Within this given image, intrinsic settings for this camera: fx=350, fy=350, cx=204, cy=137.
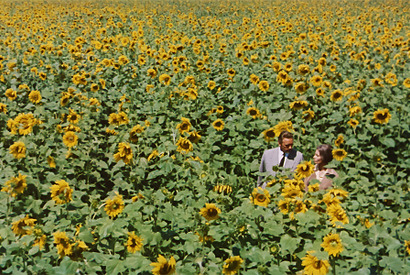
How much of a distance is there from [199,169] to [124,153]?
2.26ft

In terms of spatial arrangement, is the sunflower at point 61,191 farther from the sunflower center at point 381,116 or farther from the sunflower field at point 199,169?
the sunflower center at point 381,116

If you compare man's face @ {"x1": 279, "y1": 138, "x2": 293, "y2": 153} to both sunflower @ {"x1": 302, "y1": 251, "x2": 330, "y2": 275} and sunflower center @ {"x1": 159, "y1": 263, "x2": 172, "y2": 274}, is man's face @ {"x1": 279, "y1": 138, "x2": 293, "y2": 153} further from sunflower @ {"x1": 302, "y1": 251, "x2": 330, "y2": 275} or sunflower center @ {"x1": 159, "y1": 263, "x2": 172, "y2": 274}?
sunflower center @ {"x1": 159, "y1": 263, "x2": 172, "y2": 274}

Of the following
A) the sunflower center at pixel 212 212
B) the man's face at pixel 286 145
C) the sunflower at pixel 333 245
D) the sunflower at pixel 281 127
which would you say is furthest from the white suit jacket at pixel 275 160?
the sunflower at pixel 333 245

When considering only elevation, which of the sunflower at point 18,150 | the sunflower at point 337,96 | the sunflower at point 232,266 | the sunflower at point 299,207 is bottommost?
the sunflower at point 232,266

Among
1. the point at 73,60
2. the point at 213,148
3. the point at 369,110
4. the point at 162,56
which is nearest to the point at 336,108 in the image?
the point at 369,110

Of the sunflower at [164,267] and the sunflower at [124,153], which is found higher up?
the sunflower at [124,153]

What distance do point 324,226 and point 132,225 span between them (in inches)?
58.5

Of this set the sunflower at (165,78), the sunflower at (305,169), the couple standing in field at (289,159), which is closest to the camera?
the sunflower at (305,169)

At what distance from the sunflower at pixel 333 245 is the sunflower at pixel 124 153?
5.69 ft

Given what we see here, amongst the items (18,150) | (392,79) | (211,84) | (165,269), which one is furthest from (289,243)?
(392,79)

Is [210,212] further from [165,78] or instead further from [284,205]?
[165,78]

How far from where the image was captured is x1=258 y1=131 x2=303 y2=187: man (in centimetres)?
389

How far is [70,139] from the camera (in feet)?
11.8

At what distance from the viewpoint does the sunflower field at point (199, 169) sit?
2.41 meters
